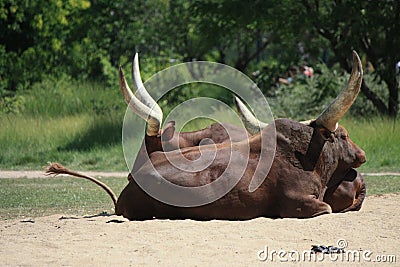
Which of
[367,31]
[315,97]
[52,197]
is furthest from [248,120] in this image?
[315,97]

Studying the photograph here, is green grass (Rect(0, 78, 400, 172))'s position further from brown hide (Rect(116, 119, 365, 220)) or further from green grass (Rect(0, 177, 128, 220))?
brown hide (Rect(116, 119, 365, 220))

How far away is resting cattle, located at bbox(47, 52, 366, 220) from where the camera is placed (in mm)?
6727

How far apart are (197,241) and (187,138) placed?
7.28ft

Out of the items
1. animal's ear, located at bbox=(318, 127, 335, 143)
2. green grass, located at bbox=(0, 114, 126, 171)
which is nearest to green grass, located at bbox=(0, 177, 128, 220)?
green grass, located at bbox=(0, 114, 126, 171)

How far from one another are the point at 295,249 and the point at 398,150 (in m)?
9.10

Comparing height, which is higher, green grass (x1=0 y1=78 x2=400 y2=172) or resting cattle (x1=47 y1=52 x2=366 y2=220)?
resting cattle (x1=47 y1=52 x2=366 y2=220)

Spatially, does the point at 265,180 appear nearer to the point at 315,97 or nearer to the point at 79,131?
the point at 79,131

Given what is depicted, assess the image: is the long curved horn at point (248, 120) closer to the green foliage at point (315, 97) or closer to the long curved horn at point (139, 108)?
the long curved horn at point (139, 108)

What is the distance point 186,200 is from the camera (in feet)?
22.2

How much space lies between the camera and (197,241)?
19.5 feet

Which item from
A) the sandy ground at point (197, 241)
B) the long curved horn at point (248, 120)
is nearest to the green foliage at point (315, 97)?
the long curved horn at point (248, 120)

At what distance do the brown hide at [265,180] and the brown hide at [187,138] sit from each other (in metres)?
0.44

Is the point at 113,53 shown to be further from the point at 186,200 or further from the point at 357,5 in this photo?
the point at 186,200

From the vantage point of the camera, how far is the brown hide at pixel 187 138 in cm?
765
